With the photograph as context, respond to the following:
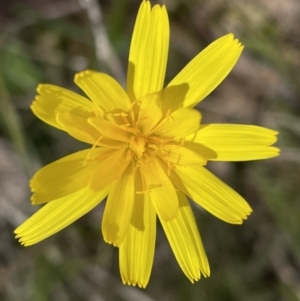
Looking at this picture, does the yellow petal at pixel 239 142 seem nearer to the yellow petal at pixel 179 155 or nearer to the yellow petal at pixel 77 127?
the yellow petal at pixel 179 155

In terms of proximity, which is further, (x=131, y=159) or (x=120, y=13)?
(x=120, y=13)

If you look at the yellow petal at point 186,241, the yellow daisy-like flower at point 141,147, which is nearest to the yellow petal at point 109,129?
the yellow daisy-like flower at point 141,147

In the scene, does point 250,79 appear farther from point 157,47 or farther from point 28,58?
point 157,47

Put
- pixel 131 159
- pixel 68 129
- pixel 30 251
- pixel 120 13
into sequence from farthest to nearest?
pixel 30 251
pixel 120 13
pixel 131 159
pixel 68 129

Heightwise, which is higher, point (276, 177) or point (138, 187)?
point (138, 187)

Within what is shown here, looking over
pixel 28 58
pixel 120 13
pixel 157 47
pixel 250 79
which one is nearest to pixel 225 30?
pixel 250 79

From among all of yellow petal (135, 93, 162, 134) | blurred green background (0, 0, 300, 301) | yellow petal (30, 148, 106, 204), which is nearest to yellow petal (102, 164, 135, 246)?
yellow petal (30, 148, 106, 204)
